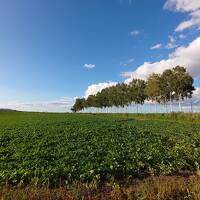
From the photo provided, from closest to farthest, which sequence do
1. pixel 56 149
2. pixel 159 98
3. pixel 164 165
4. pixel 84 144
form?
pixel 164 165 < pixel 56 149 < pixel 84 144 < pixel 159 98

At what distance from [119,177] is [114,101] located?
111 meters

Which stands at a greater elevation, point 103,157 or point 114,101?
point 114,101

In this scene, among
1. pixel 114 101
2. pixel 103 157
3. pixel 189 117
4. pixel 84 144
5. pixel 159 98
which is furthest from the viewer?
pixel 114 101

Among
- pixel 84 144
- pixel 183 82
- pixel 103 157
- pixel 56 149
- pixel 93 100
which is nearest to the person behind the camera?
pixel 103 157

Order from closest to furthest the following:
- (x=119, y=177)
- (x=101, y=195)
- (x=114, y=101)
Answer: (x=101, y=195) < (x=119, y=177) < (x=114, y=101)

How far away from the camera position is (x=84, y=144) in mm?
20156

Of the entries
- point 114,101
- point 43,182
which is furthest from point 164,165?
point 114,101

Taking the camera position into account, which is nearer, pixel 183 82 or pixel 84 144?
pixel 84 144

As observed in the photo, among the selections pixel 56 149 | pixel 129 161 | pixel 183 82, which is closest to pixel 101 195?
pixel 129 161

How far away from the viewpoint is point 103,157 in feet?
50.1

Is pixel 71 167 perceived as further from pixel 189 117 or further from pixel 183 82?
pixel 183 82

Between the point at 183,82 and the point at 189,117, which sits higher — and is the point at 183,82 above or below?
above

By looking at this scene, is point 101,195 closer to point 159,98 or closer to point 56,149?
Answer: point 56,149

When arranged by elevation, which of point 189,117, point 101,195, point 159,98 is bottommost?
point 101,195
